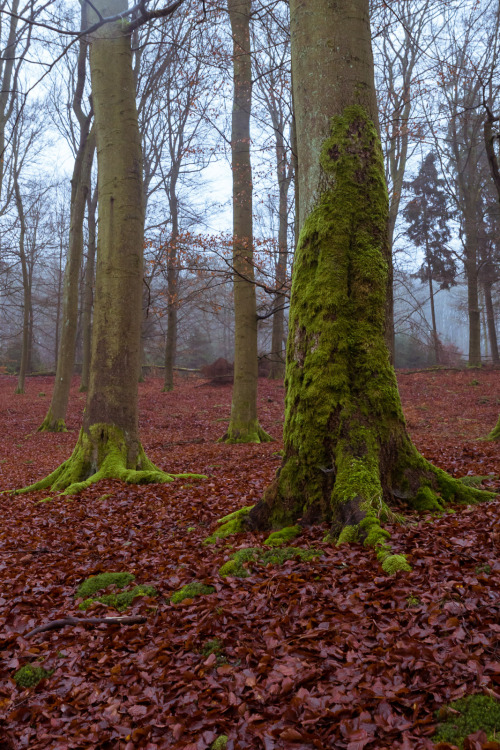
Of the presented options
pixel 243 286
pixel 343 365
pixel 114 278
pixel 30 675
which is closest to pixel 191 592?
pixel 30 675

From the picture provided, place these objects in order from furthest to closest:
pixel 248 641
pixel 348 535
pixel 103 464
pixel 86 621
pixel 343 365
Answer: pixel 103 464
pixel 343 365
pixel 348 535
pixel 86 621
pixel 248 641

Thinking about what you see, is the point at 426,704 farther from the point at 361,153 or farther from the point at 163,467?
the point at 163,467

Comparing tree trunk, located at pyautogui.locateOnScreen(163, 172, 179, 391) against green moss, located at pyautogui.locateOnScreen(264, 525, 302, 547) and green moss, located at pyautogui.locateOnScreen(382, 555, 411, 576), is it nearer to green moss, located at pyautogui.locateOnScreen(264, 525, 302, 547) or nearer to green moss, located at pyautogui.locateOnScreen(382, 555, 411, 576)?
green moss, located at pyautogui.locateOnScreen(264, 525, 302, 547)

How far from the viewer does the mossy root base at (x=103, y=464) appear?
696cm

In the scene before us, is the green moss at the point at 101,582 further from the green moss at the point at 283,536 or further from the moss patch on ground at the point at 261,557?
the green moss at the point at 283,536

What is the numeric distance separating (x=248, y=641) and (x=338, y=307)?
2.57m

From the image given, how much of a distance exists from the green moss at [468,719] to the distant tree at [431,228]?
2580cm

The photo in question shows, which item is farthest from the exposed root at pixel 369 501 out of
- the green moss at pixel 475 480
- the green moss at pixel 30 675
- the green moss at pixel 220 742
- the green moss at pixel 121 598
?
the green moss at pixel 30 675

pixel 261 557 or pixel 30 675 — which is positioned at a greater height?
pixel 261 557

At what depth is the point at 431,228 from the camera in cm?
2697

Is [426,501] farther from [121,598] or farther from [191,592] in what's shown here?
[121,598]

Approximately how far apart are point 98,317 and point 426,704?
6402 mm

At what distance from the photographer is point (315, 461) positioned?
411cm

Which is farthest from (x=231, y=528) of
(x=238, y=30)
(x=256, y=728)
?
(x=238, y=30)
